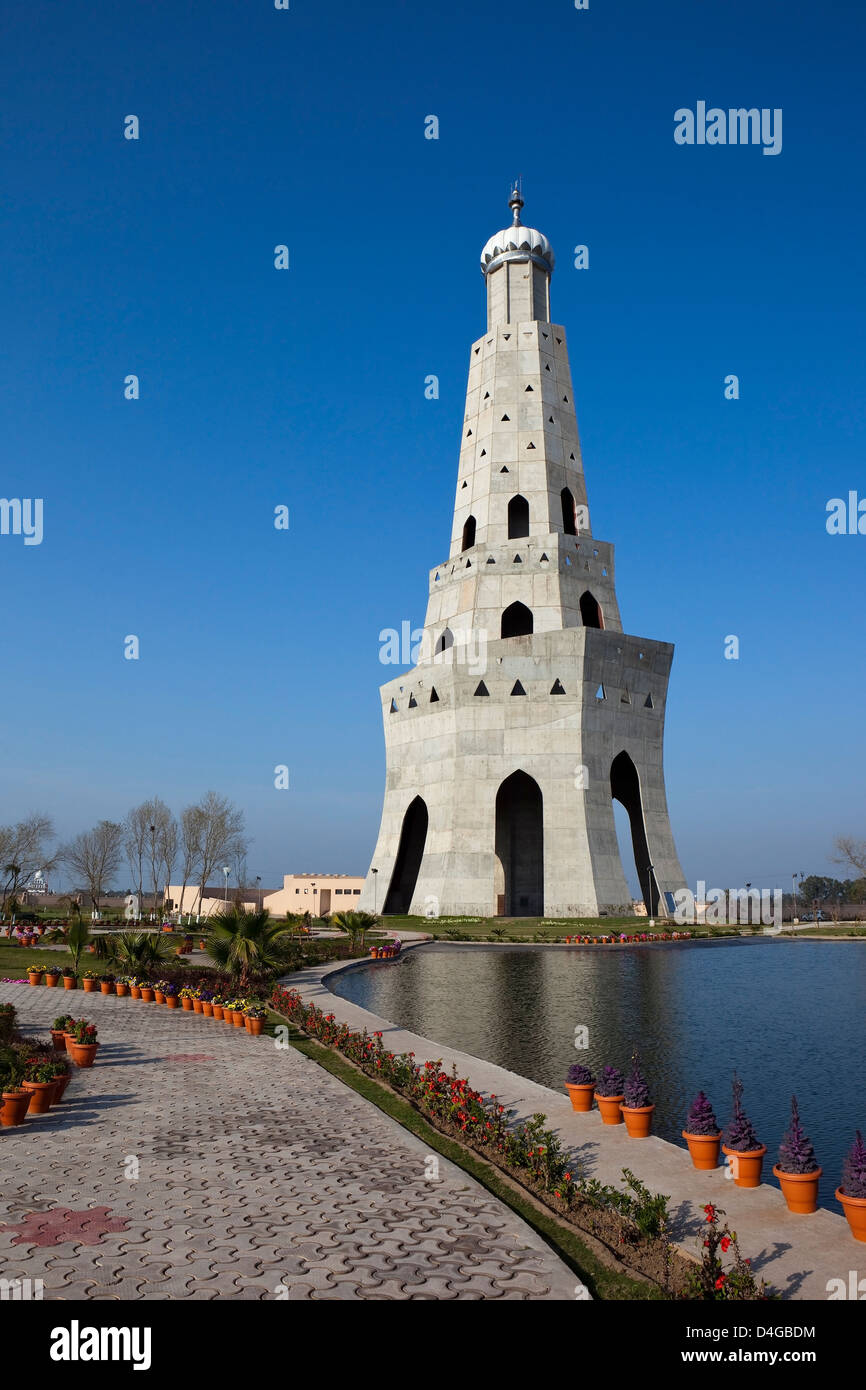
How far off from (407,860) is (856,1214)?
Answer: 52741mm

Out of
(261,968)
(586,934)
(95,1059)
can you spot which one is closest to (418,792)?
(586,934)

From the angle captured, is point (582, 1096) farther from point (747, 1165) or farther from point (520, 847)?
point (520, 847)

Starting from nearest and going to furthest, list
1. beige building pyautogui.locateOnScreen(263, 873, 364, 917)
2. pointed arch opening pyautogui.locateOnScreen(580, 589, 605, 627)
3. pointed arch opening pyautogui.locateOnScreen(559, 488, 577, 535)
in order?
1. pointed arch opening pyautogui.locateOnScreen(580, 589, 605, 627)
2. pointed arch opening pyautogui.locateOnScreen(559, 488, 577, 535)
3. beige building pyautogui.locateOnScreen(263, 873, 364, 917)

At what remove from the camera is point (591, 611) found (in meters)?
55.1

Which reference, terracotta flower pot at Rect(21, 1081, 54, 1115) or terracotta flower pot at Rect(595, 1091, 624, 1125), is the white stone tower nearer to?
terracotta flower pot at Rect(595, 1091, 624, 1125)

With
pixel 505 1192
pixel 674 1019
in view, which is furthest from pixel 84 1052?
pixel 674 1019

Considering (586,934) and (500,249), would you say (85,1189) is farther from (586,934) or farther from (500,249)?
(500,249)

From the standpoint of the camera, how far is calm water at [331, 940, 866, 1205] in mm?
12250

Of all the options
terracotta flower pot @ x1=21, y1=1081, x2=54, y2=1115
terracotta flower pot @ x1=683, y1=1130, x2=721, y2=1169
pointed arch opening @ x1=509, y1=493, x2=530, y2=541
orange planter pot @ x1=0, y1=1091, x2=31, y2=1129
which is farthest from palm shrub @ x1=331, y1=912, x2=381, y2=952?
pointed arch opening @ x1=509, y1=493, x2=530, y2=541

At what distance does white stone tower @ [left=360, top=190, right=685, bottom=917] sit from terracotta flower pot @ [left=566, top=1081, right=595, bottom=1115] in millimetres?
35903

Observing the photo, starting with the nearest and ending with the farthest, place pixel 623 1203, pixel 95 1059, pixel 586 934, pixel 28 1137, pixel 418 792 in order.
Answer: pixel 623 1203 → pixel 28 1137 → pixel 95 1059 → pixel 586 934 → pixel 418 792

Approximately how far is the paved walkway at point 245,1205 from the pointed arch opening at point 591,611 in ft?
143

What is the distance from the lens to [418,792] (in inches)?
2079
